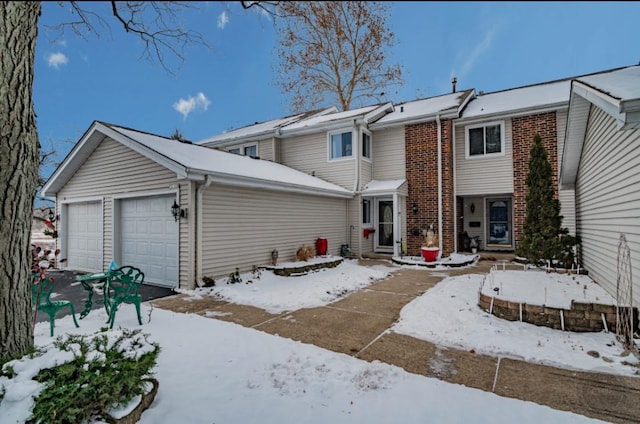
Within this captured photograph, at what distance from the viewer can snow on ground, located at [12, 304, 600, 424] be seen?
2604 mm

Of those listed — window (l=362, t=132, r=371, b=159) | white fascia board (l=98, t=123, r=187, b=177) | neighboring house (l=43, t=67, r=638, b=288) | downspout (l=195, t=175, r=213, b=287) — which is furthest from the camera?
window (l=362, t=132, r=371, b=159)

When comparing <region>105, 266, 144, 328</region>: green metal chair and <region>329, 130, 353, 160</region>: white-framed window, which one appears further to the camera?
<region>329, 130, 353, 160</region>: white-framed window

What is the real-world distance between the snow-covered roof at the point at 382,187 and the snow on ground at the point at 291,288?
3493 mm

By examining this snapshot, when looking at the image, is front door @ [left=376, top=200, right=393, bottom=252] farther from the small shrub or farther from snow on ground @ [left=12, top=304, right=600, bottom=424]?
the small shrub

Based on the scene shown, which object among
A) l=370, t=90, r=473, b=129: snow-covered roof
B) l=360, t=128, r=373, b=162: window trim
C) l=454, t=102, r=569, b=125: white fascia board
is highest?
l=370, t=90, r=473, b=129: snow-covered roof

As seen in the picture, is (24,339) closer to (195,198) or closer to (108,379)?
(108,379)

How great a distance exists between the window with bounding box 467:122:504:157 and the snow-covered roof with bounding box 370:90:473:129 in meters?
1.16

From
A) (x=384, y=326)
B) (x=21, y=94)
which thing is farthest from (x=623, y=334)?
(x=21, y=94)

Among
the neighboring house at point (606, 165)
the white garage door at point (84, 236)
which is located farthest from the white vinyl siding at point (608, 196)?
the white garage door at point (84, 236)

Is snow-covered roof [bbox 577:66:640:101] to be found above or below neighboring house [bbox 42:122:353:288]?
above

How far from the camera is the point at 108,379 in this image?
227 centimetres

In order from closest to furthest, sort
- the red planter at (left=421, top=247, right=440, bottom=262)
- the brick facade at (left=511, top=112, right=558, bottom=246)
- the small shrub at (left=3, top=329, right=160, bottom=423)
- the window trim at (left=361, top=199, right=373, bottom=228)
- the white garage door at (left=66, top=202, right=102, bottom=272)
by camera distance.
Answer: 1. the small shrub at (left=3, top=329, right=160, bottom=423)
2. the white garage door at (left=66, top=202, right=102, bottom=272)
3. the red planter at (left=421, top=247, right=440, bottom=262)
4. the brick facade at (left=511, top=112, right=558, bottom=246)
5. the window trim at (left=361, top=199, right=373, bottom=228)

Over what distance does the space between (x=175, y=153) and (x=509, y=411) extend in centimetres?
786

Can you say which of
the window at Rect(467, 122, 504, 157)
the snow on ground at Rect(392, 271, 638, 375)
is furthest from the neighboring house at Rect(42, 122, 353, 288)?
the window at Rect(467, 122, 504, 157)
